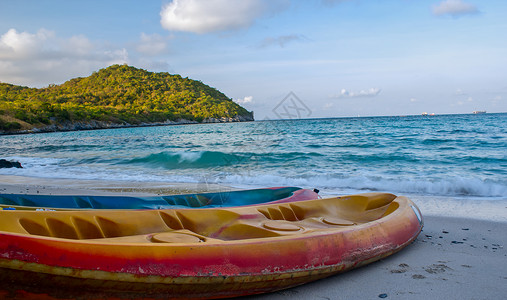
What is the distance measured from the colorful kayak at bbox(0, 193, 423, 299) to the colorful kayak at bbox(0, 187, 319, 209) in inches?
47.2

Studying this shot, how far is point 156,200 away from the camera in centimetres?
464

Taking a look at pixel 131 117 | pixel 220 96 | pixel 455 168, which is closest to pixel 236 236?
pixel 455 168

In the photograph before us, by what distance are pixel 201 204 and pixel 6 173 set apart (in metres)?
8.77

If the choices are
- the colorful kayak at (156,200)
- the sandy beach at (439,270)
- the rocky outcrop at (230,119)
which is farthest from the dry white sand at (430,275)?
the rocky outcrop at (230,119)

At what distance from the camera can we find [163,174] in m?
10.4

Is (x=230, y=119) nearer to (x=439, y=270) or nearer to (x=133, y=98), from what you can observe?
(x=133, y=98)

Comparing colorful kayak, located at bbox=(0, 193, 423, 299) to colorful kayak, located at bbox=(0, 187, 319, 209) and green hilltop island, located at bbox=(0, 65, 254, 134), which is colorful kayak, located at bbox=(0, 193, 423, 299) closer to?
colorful kayak, located at bbox=(0, 187, 319, 209)

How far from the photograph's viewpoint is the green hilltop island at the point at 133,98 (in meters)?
77.9

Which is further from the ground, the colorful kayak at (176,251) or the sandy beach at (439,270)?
the colorful kayak at (176,251)

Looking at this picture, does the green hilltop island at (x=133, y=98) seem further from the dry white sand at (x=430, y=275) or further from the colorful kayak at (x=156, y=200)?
the dry white sand at (x=430, y=275)

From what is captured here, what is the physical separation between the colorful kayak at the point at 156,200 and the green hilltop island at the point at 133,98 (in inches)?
2547

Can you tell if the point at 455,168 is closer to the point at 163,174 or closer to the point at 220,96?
the point at 163,174

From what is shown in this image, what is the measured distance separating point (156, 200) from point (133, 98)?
9829 cm

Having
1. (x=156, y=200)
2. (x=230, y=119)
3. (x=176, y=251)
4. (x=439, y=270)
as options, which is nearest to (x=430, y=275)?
(x=439, y=270)
